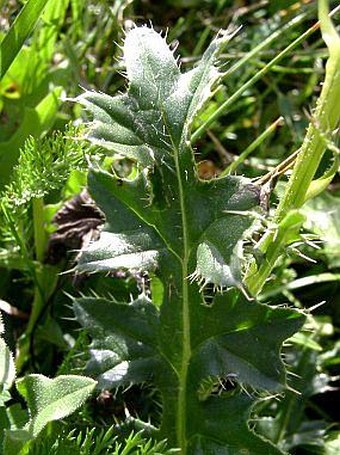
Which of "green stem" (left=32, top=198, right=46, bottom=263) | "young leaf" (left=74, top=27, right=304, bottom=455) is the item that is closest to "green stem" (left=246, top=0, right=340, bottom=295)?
"young leaf" (left=74, top=27, right=304, bottom=455)

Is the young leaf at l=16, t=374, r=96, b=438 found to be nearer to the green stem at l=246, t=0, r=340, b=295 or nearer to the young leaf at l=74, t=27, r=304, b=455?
the young leaf at l=74, t=27, r=304, b=455

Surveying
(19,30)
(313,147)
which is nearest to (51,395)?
(313,147)

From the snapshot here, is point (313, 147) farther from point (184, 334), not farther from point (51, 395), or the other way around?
point (51, 395)

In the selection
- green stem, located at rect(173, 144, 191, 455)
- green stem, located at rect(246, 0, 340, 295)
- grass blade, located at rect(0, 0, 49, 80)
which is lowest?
green stem, located at rect(173, 144, 191, 455)

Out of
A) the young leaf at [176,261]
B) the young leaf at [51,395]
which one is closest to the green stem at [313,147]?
the young leaf at [176,261]

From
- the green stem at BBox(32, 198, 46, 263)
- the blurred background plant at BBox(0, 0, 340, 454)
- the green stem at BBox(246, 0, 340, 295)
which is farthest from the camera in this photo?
the green stem at BBox(32, 198, 46, 263)

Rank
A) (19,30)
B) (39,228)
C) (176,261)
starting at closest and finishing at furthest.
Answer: (176,261) < (19,30) < (39,228)

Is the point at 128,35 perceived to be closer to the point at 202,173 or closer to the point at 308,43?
the point at 202,173

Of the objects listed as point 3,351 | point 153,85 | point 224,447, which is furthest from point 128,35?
point 224,447
